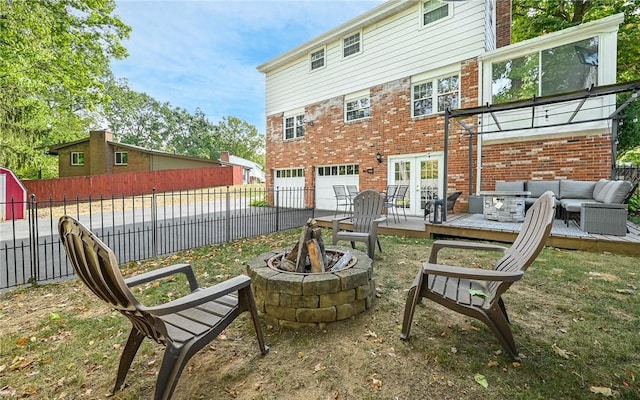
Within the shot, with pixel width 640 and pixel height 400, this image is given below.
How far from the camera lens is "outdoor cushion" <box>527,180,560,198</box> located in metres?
7.00

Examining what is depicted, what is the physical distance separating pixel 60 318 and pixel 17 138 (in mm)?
16326

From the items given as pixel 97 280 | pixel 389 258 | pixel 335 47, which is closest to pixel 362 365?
pixel 97 280

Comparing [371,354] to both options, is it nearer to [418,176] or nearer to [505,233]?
[505,233]

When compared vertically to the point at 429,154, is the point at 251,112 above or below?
above

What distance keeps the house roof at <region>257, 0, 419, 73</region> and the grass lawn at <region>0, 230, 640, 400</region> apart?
372 inches

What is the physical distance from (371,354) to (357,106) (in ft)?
32.6

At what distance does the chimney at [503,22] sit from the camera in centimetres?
874

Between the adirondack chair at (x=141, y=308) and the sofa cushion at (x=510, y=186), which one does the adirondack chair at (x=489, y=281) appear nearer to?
the adirondack chair at (x=141, y=308)

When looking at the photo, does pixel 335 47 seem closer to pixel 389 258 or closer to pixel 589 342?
pixel 389 258

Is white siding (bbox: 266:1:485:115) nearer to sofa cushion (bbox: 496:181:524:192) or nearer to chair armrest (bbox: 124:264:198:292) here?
sofa cushion (bbox: 496:181:524:192)

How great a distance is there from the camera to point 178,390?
1878mm

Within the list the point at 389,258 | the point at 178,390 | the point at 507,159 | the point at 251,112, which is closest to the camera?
the point at 178,390

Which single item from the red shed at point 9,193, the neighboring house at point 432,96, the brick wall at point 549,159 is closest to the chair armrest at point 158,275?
the neighboring house at point 432,96

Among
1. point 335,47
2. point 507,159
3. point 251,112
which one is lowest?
point 507,159
